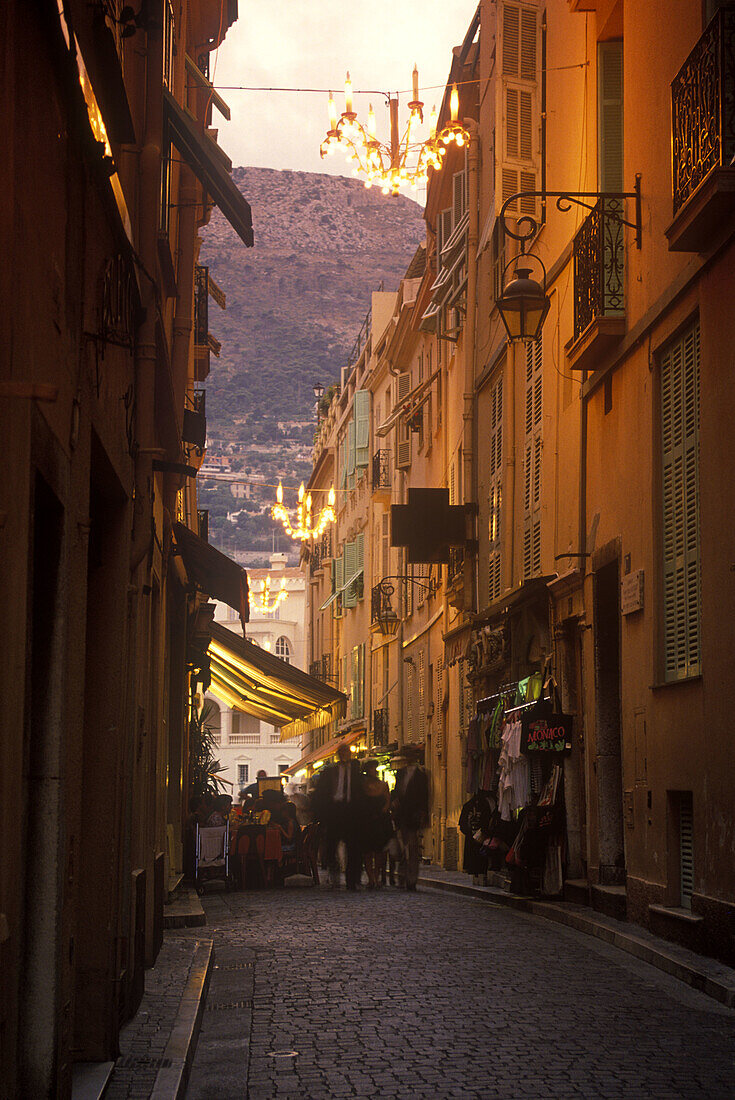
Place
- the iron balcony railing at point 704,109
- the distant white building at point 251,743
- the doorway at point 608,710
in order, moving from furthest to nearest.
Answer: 1. the distant white building at point 251,743
2. the doorway at point 608,710
3. the iron balcony railing at point 704,109

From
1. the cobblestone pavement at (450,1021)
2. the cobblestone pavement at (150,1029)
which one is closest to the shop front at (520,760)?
the cobblestone pavement at (450,1021)

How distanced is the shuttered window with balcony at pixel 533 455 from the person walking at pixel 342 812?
3.73 m

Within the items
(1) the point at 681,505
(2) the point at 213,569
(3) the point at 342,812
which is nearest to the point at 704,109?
(1) the point at 681,505

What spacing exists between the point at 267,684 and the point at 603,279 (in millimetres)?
10894

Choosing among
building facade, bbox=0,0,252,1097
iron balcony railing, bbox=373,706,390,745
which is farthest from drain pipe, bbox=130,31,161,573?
iron balcony railing, bbox=373,706,390,745

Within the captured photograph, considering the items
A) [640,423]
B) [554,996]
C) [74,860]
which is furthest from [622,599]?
[74,860]

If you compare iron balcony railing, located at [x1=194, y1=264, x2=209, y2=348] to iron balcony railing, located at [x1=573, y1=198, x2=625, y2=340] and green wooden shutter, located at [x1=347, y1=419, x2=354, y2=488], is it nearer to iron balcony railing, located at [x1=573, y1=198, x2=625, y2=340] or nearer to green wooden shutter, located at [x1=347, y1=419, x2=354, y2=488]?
iron balcony railing, located at [x1=573, y1=198, x2=625, y2=340]

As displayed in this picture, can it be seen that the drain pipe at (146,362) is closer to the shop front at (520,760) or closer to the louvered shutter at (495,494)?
the shop front at (520,760)

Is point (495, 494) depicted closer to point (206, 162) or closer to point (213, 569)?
point (213, 569)

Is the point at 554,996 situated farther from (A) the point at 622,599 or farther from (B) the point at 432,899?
(B) the point at 432,899

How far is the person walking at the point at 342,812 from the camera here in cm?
1953

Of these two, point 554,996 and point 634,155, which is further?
point 634,155

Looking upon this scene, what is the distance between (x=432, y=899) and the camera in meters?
17.4

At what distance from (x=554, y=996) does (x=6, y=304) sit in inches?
254
